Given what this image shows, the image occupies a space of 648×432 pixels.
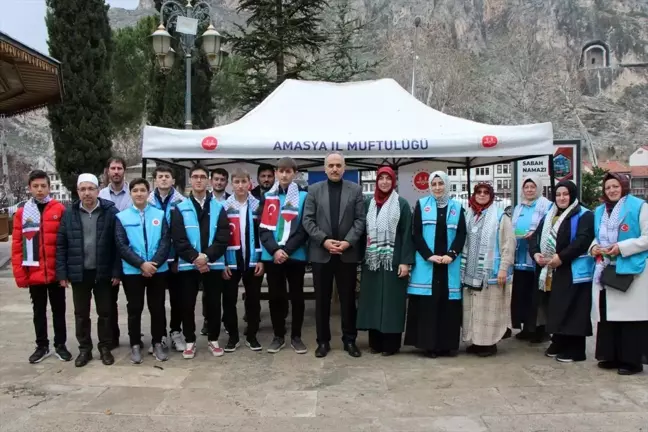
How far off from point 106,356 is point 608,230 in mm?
4492

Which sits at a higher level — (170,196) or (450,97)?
(450,97)

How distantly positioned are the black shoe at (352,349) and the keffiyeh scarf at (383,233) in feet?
2.53

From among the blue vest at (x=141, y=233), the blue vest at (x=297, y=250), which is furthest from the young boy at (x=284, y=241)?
the blue vest at (x=141, y=233)

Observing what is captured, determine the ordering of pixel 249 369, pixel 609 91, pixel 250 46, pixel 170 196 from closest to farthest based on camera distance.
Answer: pixel 249 369, pixel 170 196, pixel 250 46, pixel 609 91

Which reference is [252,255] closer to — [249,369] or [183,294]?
[183,294]

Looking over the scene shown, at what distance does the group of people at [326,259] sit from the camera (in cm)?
482

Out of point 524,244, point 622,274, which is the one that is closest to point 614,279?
point 622,274

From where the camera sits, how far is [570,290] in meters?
4.90

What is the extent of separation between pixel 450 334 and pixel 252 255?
197 centimetres

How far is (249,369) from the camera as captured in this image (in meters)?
4.81

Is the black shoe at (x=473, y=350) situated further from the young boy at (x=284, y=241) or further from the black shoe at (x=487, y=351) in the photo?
the young boy at (x=284, y=241)

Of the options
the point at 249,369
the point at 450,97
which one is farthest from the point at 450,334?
the point at 450,97

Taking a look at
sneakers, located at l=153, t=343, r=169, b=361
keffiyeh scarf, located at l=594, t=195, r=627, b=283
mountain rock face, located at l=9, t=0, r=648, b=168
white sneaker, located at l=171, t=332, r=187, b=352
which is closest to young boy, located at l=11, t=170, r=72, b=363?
sneakers, located at l=153, t=343, r=169, b=361

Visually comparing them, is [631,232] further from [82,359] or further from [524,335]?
[82,359]
